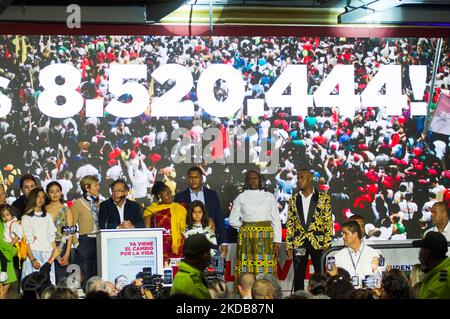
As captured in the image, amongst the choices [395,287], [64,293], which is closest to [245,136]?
[395,287]

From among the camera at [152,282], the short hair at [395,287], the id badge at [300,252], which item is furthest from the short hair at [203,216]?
the short hair at [395,287]

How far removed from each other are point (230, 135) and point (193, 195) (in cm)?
146

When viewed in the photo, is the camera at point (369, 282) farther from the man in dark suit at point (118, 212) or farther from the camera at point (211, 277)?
the man in dark suit at point (118, 212)

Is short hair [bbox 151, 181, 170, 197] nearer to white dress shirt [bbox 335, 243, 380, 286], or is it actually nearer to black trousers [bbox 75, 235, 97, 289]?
black trousers [bbox 75, 235, 97, 289]

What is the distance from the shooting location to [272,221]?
13000 mm

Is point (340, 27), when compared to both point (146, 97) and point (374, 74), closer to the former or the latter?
point (374, 74)

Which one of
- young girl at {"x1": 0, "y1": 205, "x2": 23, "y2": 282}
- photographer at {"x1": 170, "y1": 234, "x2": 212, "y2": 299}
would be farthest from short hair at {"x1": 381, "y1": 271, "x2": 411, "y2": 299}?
young girl at {"x1": 0, "y1": 205, "x2": 23, "y2": 282}

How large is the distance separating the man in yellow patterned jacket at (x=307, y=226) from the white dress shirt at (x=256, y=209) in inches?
10.0

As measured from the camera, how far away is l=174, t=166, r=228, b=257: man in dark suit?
13.2 m

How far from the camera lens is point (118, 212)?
12.5m

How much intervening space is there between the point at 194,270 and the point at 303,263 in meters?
5.79

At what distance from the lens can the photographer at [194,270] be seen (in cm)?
703
